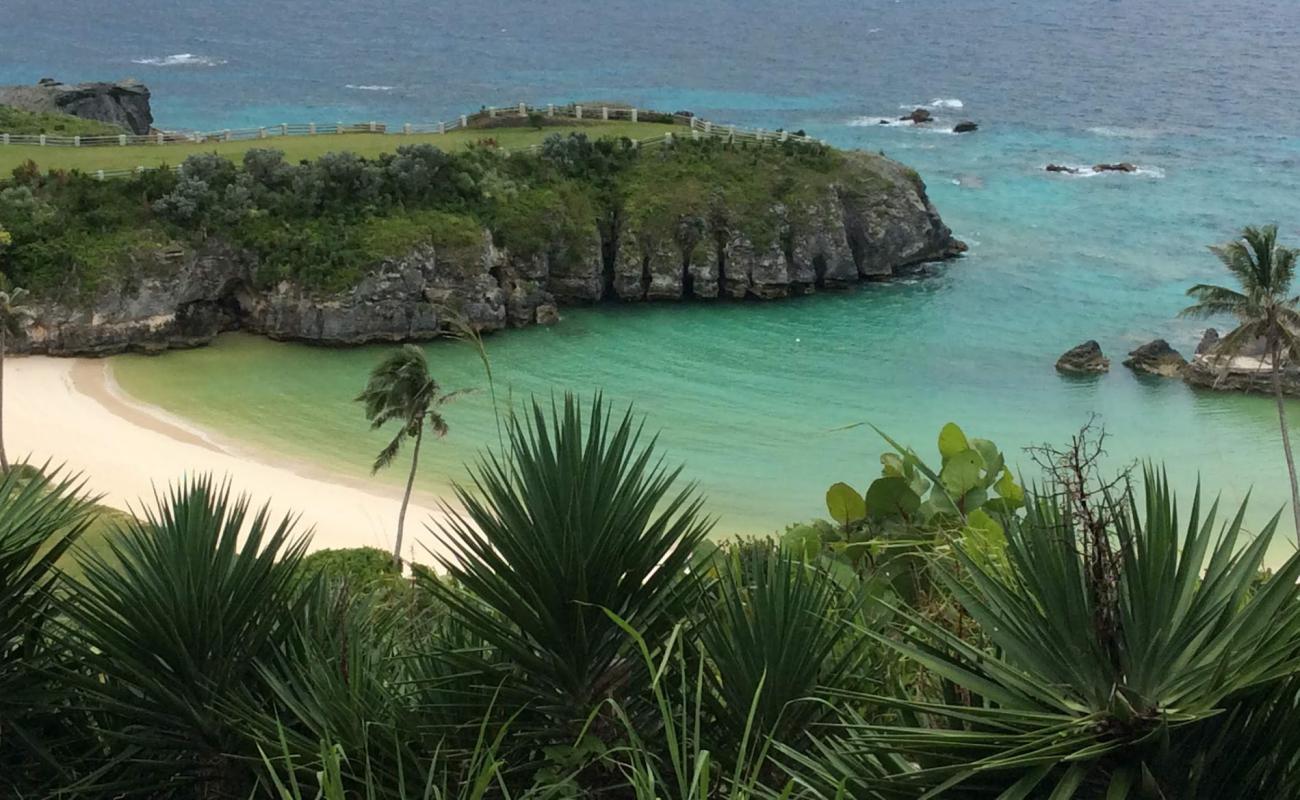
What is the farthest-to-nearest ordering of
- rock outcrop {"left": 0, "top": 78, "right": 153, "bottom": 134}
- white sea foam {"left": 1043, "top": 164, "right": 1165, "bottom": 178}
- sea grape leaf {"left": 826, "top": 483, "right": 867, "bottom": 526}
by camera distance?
white sea foam {"left": 1043, "top": 164, "right": 1165, "bottom": 178}, rock outcrop {"left": 0, "top": 78, "right": 153, "bottom": 134}, sea grape leaf {"left": 826, "top": 483, "right": 867, "bottom": 526}

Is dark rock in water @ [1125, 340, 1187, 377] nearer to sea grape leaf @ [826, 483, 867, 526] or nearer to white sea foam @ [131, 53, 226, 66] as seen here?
sea grape leaf @ [826, 483, 867, 526]

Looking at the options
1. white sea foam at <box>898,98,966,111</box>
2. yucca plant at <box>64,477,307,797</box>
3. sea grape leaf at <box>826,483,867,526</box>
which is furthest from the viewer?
white sea foam at <box>898,98,966,111</box>

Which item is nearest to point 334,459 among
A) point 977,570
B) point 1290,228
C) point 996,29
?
point 977,570

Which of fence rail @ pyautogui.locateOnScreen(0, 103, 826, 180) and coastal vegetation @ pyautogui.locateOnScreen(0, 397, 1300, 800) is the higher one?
fence rail @ pyautogui.locateOnScreen(0, 103, 826, 180)

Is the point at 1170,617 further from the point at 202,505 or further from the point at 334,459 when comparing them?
the point at 334,459

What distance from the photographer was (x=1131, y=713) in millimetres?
4406

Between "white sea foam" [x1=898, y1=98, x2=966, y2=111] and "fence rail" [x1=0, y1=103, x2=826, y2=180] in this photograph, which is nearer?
"fence rail" [x1=0, y1=103, x2=826, y2=180]

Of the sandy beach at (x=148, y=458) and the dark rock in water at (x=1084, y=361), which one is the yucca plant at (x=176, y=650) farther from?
the dark rock in water at (x=1084, y=361)

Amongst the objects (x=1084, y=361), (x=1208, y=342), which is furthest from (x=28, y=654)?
(x=1208, y=342)

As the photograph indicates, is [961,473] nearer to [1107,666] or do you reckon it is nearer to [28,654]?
[1107,666]

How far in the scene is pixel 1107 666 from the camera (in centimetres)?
462

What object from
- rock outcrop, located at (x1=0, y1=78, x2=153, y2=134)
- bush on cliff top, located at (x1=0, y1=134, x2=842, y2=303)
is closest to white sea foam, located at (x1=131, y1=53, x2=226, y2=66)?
rock outcrop, located at (x1=0, y1=78, x2=153, y2=134)

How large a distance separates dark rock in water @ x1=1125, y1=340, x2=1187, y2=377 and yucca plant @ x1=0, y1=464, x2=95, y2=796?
156ft

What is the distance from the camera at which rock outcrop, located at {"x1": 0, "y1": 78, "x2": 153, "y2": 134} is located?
76.1 m
